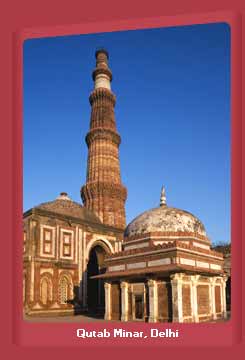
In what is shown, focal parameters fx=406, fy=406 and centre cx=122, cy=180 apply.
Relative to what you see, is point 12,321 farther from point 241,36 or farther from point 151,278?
point 151,278

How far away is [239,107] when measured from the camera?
33.9ft

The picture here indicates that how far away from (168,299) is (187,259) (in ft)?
8.06

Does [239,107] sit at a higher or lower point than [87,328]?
higher

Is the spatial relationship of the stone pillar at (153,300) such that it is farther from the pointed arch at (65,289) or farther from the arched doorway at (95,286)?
the arched doorway at (95,286)

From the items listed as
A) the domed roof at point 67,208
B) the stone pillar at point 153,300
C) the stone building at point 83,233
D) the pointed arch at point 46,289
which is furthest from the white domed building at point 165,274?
the domed roof at point 67,208

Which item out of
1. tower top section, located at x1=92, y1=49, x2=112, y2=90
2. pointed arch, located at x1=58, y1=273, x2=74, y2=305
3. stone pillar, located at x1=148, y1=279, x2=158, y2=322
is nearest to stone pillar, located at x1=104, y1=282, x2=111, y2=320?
stone pillar, located at x1=148, y1=279, x2=158, y2=322

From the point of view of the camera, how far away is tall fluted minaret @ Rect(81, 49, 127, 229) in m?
46.2

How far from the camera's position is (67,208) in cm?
3753

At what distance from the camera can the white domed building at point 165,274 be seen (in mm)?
21297

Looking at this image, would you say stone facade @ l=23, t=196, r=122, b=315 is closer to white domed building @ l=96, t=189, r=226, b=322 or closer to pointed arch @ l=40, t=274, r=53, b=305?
pointed arch @ l=40, t=274, r=53, b=305

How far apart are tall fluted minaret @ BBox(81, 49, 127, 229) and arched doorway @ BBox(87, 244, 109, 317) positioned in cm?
766

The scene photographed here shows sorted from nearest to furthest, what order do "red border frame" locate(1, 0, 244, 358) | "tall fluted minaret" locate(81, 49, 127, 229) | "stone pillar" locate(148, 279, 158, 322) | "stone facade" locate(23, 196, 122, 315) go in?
"red border frame" locate(1, 0, 244, 358)
"stone pillar" locate(148, 279, 158, 322)
"stone facade" locate(23, 196, 122, 315)
"tall fluted minaret" locate(81, 49, 127, 229)

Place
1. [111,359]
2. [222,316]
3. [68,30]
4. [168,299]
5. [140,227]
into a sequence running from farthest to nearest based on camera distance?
1. [140,227]
2. [222,316]
3. [168,299]
4. [68,30]
5. [111,359]

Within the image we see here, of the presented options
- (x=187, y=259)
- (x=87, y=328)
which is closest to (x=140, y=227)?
(x=187, y=259)
